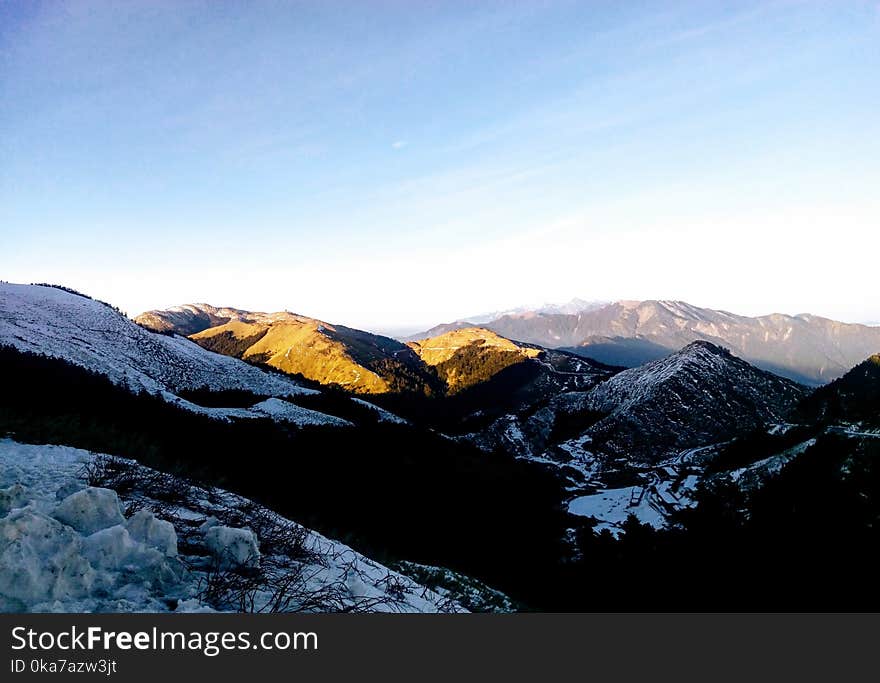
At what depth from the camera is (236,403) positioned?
80.2 metres

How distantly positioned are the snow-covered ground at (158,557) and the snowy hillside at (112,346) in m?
75.0

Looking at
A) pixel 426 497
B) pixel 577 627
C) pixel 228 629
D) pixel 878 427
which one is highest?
pixel 228 629

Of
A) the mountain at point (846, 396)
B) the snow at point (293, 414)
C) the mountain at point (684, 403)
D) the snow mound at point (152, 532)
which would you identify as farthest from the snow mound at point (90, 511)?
the mountain at point (684, 403)

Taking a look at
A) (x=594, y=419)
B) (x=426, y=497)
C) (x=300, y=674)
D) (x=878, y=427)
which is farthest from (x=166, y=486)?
(x=594, y=419)

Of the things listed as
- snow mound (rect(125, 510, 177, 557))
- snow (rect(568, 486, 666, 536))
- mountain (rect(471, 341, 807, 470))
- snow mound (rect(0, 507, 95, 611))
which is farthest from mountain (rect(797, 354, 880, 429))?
snow mound (rect(0, 507, 95, 611))

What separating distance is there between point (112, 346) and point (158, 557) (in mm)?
103025

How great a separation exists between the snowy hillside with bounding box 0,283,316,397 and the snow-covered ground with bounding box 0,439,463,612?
7503 cm

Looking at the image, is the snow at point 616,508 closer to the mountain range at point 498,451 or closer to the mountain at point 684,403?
the mountain range at point 498,451

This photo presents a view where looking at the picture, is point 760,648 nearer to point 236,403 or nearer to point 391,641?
point 391,641

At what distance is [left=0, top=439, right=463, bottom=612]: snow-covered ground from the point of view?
13.3 feet

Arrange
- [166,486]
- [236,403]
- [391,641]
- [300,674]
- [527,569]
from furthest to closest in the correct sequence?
1. [236,403]
2. [527,569]
3. [166,486]
4. [391,641]
5. [300,674]

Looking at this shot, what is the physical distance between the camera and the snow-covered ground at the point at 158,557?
4.05 m

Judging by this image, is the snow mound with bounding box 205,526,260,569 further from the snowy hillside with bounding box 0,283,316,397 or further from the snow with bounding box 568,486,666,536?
the snowy hillside with bounding box 0,283,316,397

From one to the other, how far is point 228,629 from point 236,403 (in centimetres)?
8488
